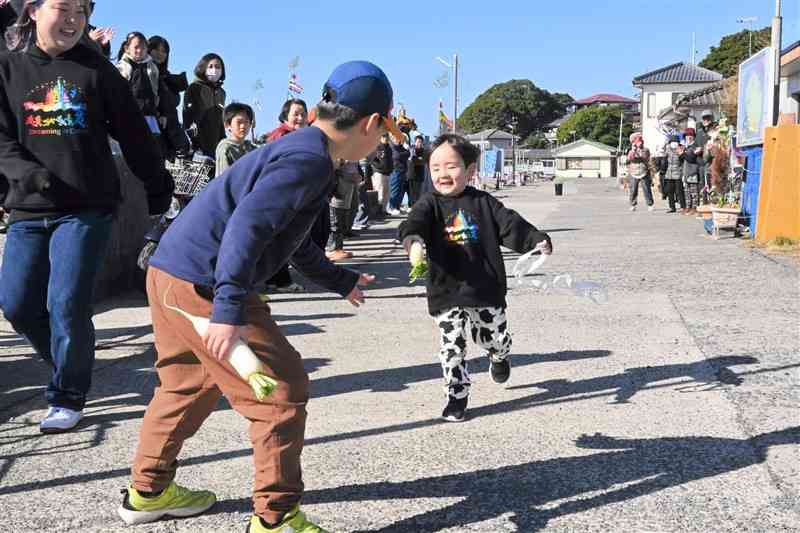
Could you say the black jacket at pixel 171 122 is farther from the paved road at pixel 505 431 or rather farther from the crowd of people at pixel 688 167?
the crowd of people at pixel 688 167

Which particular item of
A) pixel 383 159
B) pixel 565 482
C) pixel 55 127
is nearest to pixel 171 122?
pixel 55 127

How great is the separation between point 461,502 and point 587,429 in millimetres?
1101

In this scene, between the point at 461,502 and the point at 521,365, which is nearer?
the point at 461,502

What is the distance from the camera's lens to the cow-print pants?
431cm

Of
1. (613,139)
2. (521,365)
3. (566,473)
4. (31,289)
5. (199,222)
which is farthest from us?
(613,139)

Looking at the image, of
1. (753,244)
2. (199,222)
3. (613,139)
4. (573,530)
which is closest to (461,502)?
(573,530)

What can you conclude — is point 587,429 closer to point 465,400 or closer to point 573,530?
point 465,400

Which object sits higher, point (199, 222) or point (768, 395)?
point (199, 222)

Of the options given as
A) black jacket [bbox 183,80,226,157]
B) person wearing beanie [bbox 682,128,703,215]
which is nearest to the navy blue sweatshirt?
black jacket [bbox 183,80,226,157]

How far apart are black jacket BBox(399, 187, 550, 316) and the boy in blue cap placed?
1.59m

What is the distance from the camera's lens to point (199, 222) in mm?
2781

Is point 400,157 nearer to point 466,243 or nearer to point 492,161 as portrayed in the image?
point 466,243

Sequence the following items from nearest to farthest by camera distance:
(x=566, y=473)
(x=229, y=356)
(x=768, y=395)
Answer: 1. (x=229, y=356)
2. (x=566, y=473)
3. (x=768, y=395)

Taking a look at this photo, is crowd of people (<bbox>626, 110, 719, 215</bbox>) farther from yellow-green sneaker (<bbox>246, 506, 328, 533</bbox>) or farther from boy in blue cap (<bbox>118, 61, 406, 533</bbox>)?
yellow-green sneaker (<bbox>246, 506, 328, 533</bbox>)
